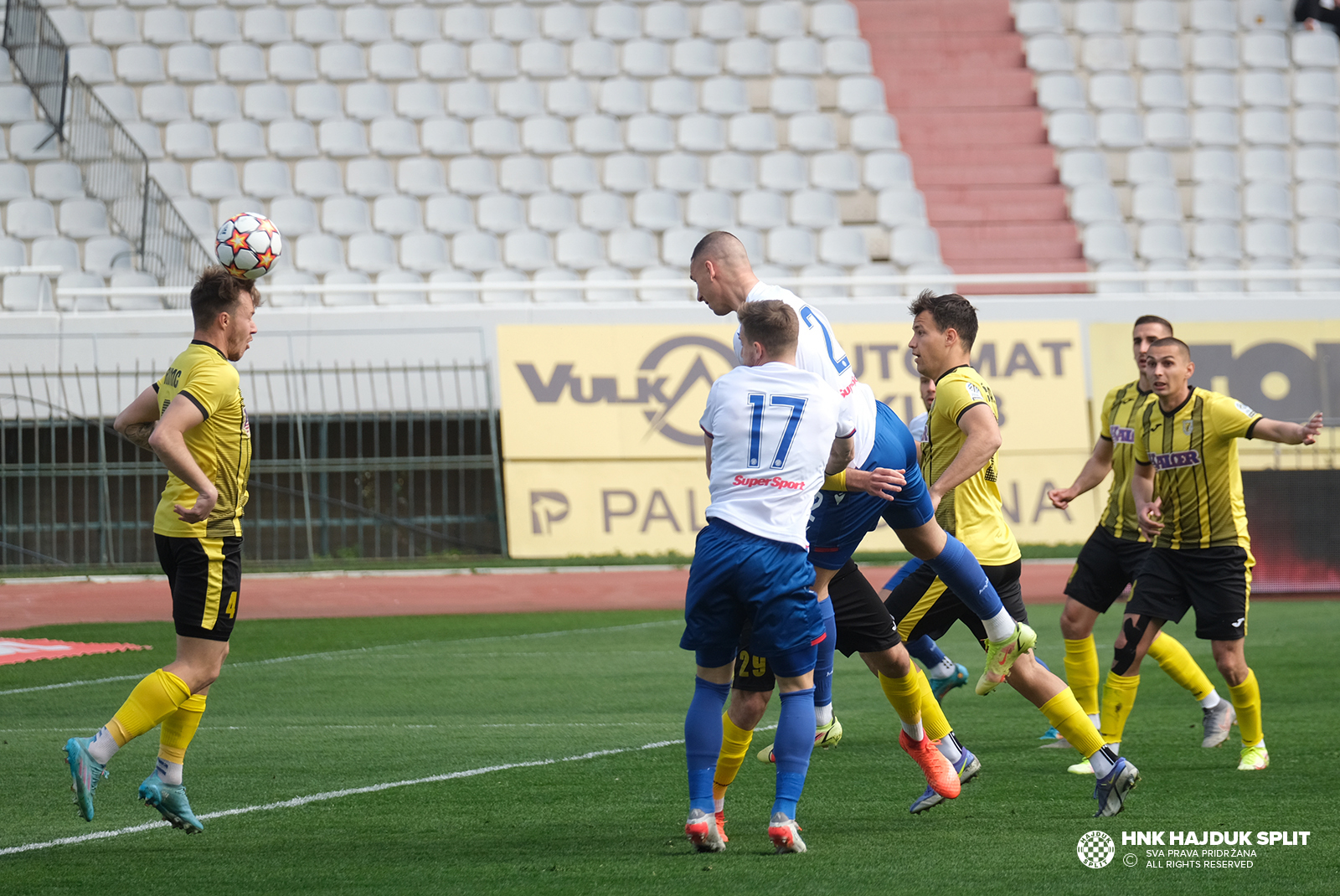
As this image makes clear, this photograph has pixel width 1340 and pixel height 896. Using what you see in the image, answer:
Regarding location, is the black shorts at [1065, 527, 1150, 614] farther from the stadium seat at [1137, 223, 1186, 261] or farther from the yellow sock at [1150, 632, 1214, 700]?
the stadium seat at [1137, 223, 1186, 261]

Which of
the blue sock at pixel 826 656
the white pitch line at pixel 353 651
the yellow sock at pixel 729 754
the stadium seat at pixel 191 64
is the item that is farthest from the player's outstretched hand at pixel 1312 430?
the stadium seat at pixel 191 64

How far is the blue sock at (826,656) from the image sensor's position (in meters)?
5.21

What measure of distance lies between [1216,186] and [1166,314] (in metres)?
4.38

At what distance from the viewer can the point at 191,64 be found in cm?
2044

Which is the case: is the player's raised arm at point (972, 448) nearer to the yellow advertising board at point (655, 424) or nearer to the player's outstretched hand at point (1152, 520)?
the player's outstretched hand at point (1152, 520)

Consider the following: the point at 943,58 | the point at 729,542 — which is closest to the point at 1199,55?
the point at 943,58

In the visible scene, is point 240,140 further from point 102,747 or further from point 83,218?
point 102,747

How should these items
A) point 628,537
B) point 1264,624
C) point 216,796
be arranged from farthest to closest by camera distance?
1. point 628,537
2. point 1264,624
3. point 216,796

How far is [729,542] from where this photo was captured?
455 cm

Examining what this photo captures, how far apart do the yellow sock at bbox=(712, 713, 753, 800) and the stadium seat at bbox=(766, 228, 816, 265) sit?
48.3 feet

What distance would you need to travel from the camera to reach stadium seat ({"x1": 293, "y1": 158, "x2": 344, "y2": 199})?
1952cm

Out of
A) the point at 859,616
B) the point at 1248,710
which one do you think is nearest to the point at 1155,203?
the point at 1248,710

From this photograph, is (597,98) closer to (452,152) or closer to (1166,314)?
(452,152)

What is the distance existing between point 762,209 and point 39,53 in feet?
33.9
